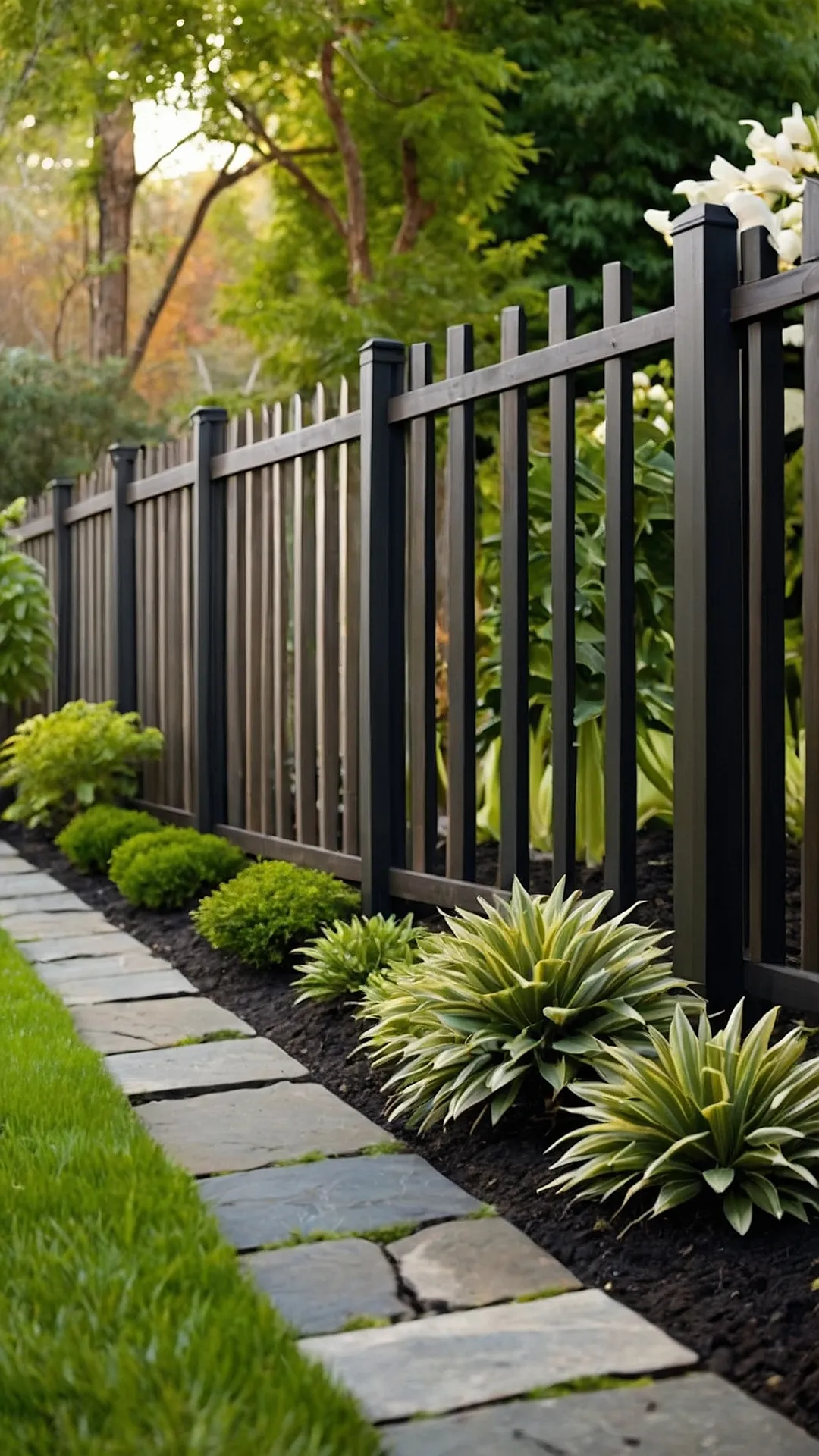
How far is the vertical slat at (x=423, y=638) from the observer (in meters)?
4.23

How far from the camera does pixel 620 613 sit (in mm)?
3275

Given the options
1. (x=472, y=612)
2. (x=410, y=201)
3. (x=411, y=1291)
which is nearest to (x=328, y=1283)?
(x=411, y=1291)

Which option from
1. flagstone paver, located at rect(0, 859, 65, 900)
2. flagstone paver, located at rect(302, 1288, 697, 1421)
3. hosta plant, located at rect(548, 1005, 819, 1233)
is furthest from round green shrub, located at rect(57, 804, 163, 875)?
flagstone paver, located at rect(302, 1288, 697, 1421)

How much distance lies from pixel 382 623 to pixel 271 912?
38.6 inches

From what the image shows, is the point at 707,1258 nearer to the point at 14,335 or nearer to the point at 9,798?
the point at 9,798

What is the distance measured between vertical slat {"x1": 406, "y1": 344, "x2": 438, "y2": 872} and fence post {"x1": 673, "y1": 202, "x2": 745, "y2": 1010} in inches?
51.9

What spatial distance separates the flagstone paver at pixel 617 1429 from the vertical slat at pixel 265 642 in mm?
3918

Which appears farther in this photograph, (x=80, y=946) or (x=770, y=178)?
(x=80, y=946)

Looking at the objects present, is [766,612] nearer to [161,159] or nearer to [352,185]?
[352,185]

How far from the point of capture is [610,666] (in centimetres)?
330

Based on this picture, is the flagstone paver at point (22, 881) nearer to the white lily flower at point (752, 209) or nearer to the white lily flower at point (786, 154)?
the white lily flower at point (752, 209)

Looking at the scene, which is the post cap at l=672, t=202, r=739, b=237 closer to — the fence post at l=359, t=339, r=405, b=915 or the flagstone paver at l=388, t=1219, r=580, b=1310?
the fence post at l=359, t=339, r=405, b=915

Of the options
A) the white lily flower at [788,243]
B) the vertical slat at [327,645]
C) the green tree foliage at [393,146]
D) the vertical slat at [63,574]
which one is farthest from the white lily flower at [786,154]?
the green tree foliage at [393,146]

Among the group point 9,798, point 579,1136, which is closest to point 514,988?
point 579,1136
